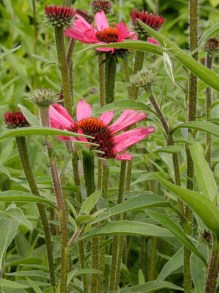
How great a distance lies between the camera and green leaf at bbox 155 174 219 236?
0.54 m

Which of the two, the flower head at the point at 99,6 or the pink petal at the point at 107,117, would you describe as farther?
the flower head at the point at 99,6

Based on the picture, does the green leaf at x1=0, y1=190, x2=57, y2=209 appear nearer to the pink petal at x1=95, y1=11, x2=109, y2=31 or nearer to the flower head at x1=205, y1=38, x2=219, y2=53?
the pink petal at x1=95, y1=11, x2=109, y2=31

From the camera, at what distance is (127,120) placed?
0.84 metres

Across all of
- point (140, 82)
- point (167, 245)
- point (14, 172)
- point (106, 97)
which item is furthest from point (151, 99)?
Answer: point (167, 245)

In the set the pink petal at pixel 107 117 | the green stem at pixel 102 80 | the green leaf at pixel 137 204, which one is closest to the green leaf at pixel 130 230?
the green leaf at pixel 137 204

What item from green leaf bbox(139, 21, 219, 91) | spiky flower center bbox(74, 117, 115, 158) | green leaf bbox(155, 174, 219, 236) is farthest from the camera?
spiky flower center bbox(74, 117, 115, 158)

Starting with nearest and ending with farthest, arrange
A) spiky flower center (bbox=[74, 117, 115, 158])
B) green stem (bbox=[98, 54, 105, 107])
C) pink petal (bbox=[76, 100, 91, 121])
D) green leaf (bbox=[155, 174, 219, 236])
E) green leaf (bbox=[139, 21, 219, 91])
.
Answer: green leaf (bbox=[155, 174, 219, 236])
green leaf (bbox=[139, 21, 219, 91])
spiky flower center (bbox=[74, 117, 115, 158])
pink petal (bbox=[76, 100, 91, 121])
green stem (bbox=[98, 54, 105, 107])

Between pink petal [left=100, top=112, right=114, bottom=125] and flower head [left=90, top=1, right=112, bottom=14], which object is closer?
pink petal [left=100, top=112, right=114, bottom=125]

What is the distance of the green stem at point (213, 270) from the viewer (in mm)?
638

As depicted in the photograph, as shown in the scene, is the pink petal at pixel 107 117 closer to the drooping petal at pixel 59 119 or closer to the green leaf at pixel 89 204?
the drooping petal at pixel 59 119

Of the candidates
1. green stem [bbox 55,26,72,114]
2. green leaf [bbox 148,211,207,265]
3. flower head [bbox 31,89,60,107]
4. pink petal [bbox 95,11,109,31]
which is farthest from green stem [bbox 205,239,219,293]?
pink petal [bbox 95,11,109,31]

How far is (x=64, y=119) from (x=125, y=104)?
A: 0.09 m

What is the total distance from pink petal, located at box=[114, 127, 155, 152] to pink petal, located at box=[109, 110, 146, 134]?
2 cm

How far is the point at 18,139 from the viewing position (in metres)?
0.80
